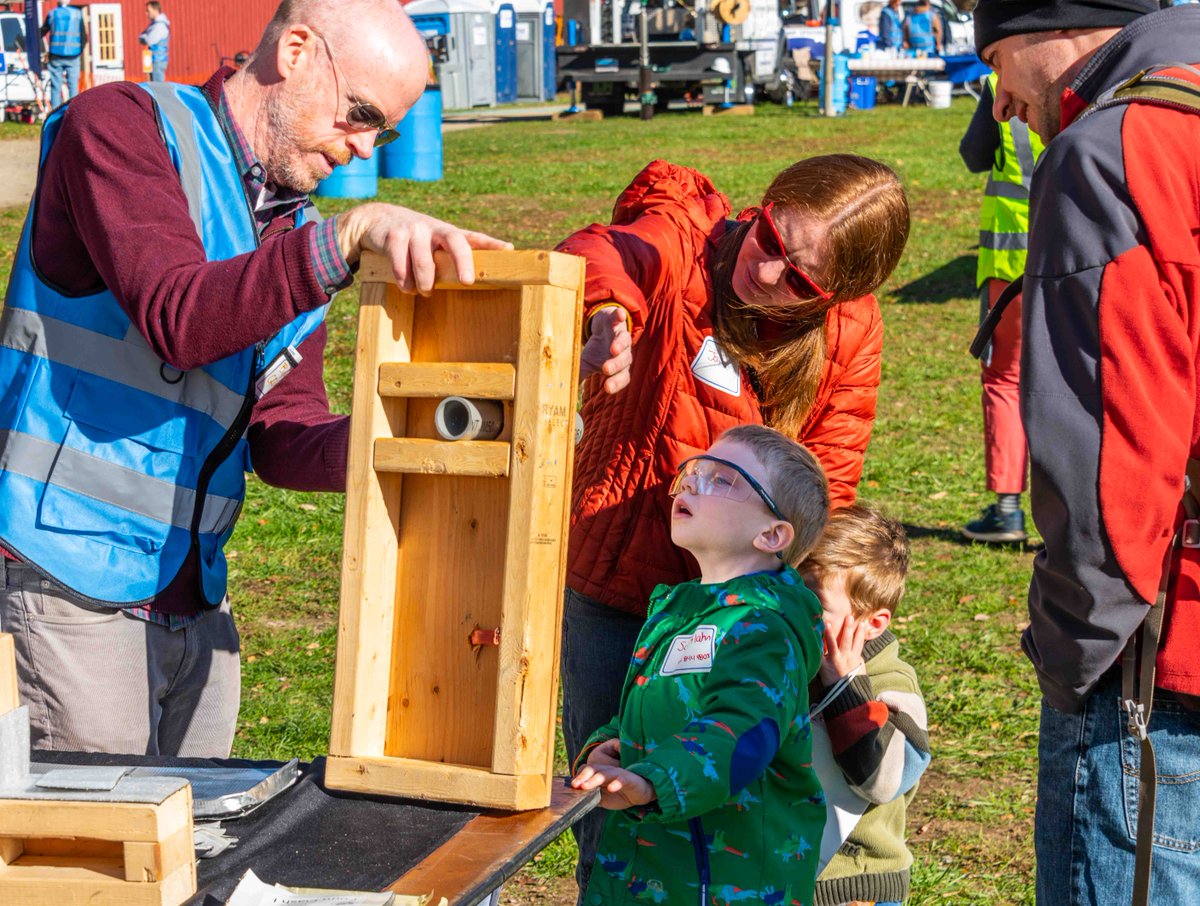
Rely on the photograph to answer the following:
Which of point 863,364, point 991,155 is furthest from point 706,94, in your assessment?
point 863,364

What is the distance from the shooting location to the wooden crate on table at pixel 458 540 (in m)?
1.93

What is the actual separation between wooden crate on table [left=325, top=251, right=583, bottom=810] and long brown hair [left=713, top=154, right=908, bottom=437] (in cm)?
79

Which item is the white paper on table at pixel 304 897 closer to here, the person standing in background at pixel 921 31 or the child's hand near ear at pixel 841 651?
the child's hand near ear at pixel 841 651

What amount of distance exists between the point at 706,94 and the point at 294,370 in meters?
26.5

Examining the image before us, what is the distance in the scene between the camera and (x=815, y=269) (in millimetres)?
2623

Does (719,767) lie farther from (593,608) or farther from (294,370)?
(294,370)

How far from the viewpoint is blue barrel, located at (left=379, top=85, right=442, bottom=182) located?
52.2 feet

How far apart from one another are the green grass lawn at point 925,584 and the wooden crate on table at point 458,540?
1861 millimetres

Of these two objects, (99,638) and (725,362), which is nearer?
(99,638)

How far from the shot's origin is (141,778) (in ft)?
5.82

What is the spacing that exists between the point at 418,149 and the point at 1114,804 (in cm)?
1463

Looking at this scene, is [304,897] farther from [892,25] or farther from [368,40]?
[892,25]

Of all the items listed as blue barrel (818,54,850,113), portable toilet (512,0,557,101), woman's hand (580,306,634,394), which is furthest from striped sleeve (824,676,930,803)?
portable toilet (512,0,557,101)

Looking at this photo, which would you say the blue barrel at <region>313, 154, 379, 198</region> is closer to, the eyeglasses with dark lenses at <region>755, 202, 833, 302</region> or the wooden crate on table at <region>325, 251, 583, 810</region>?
the eyeglasses with dark lenses at <region>755, 202, 833, 302</region>
